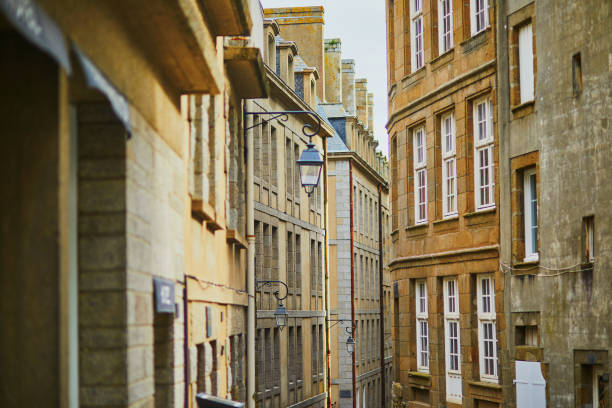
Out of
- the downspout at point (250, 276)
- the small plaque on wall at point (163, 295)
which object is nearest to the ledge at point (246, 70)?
the downspout at point (250, 276)

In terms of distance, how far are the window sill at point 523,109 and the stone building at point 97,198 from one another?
13687mm

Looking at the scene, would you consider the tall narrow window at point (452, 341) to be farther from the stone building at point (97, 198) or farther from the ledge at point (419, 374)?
the stone building at point (97, 198)

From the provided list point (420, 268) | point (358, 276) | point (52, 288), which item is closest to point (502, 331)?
point (420, 268)

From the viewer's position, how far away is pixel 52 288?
6164 millimetres

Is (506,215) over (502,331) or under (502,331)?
over

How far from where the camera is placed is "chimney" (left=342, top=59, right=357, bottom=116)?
66.5m

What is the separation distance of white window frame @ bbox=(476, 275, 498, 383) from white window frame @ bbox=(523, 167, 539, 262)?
2.37 meters

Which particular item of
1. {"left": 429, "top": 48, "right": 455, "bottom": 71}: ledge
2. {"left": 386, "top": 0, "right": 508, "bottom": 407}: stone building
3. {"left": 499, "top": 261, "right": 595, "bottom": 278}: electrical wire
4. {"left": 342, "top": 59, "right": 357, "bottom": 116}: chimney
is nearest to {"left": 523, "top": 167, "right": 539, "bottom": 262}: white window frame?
{"left": 499, "top": 261, "right": 595, "bottom": 278}: electrical wire

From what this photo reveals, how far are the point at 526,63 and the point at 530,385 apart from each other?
6899 millimetres

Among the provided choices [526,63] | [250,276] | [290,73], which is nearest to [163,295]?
[250,276]

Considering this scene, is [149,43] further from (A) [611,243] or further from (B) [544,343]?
(B) [544,343]

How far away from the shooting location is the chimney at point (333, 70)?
6034cm

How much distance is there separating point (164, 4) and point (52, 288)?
8.56 feet

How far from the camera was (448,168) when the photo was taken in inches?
1163
